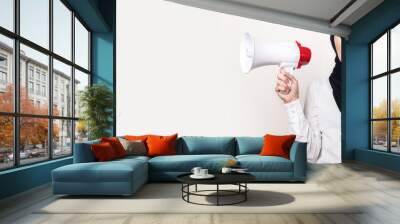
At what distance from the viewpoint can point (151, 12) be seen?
792 cm

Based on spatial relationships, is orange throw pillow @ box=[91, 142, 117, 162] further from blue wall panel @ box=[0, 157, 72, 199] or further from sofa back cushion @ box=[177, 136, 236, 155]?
sofa back cushion @ box=[177, 136, 236, 155]

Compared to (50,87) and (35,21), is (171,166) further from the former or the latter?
(35,21)

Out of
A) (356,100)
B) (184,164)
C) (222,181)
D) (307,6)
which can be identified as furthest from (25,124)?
(356,100)

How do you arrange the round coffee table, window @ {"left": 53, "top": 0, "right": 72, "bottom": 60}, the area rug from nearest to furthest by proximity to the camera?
the area rug < the round coffee table < window @ {"left": 53, "top": 0, "right": 72, "bottom": 60}

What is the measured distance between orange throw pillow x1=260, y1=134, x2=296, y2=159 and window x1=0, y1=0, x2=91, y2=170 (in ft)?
10.7

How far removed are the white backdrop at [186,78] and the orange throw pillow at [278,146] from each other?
2111mm

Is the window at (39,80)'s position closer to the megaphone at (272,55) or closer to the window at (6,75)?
the window at (6,75)

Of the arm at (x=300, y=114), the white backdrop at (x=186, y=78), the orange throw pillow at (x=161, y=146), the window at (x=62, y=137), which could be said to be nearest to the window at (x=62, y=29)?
the window at (x=62, y=137)

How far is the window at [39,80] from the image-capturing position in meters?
4.30

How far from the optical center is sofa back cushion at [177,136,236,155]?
19.9 ft

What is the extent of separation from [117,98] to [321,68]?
4.50 metres

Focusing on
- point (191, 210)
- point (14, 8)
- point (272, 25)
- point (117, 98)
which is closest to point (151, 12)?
point (117, 98)

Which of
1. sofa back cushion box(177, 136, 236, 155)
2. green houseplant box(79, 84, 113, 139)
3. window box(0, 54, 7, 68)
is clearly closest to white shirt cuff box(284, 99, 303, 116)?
sofa back cushion box(177, 136, 236, 155)

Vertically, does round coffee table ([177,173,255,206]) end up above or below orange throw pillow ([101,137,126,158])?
below
